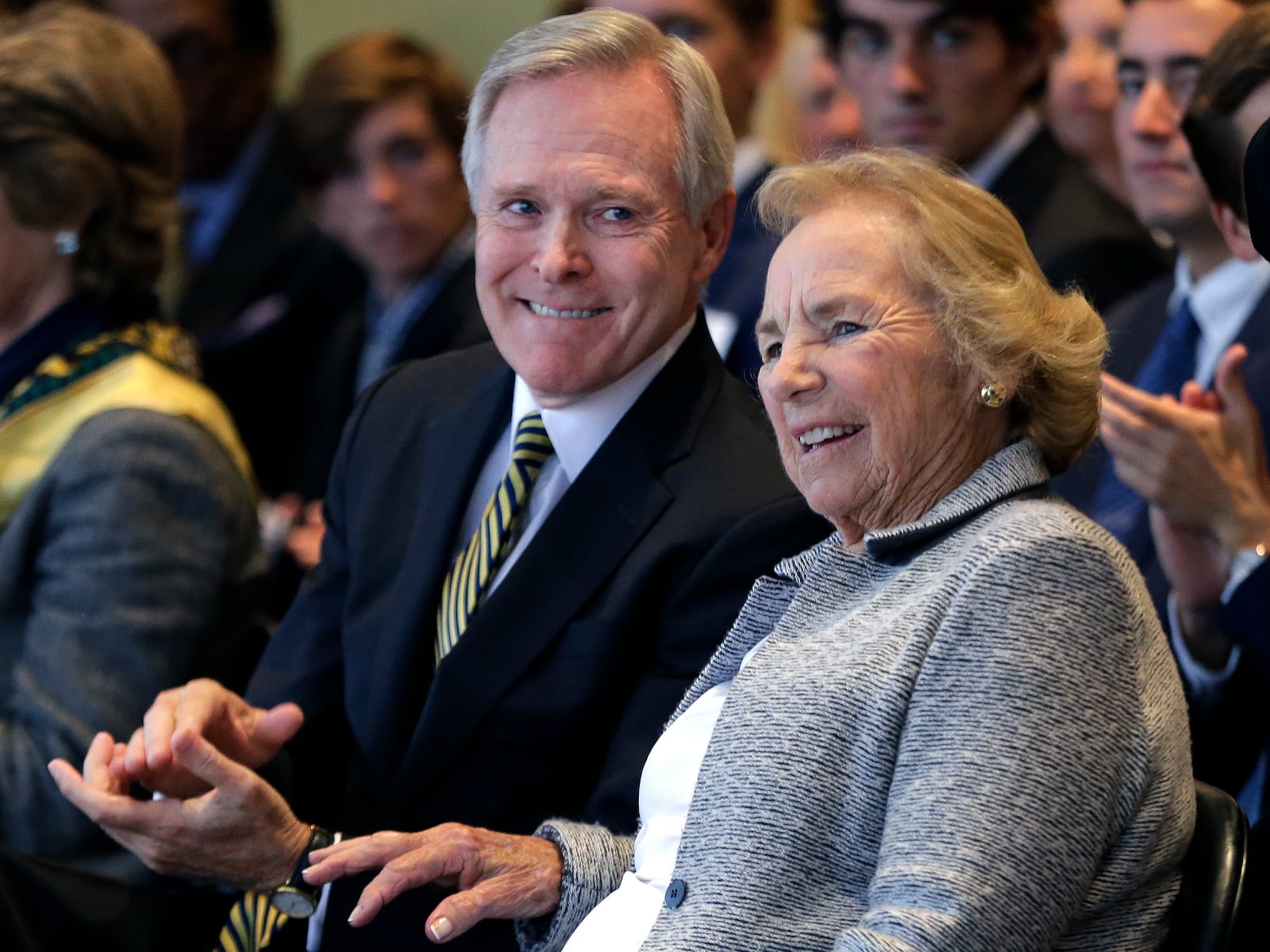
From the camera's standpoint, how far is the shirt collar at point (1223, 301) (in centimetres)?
278

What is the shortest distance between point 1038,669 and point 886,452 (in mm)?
347

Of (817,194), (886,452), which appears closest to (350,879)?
(886,452)

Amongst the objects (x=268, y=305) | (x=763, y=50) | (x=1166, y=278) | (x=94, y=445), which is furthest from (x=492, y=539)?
(x=268, y=305)

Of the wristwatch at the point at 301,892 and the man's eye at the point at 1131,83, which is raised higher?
the man's eye at the point at 1131,83

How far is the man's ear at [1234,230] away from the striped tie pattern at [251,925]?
5.46 ft

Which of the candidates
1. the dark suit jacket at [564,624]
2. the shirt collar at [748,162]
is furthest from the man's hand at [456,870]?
the shirt collar at [748,162]

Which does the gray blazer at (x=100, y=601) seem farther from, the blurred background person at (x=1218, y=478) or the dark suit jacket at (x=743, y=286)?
the blurred background person at (x=1218, y=478)

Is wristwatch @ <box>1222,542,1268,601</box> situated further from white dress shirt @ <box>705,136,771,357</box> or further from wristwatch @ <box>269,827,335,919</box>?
wristwatch @ <box>269,827,335,919</box>

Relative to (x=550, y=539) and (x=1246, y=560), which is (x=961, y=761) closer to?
(x=550, y=539)

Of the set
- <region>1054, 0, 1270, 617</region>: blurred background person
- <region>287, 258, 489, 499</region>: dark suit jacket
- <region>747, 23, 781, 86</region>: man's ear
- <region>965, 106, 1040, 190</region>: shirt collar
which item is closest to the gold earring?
<region>1054, 0, 1270, 617</region>: blurred background person

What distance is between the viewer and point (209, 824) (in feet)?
6.95

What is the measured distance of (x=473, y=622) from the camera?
2.14m

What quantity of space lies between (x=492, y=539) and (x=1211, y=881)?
1.04m

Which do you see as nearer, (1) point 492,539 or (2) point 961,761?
(2) point 961,761
